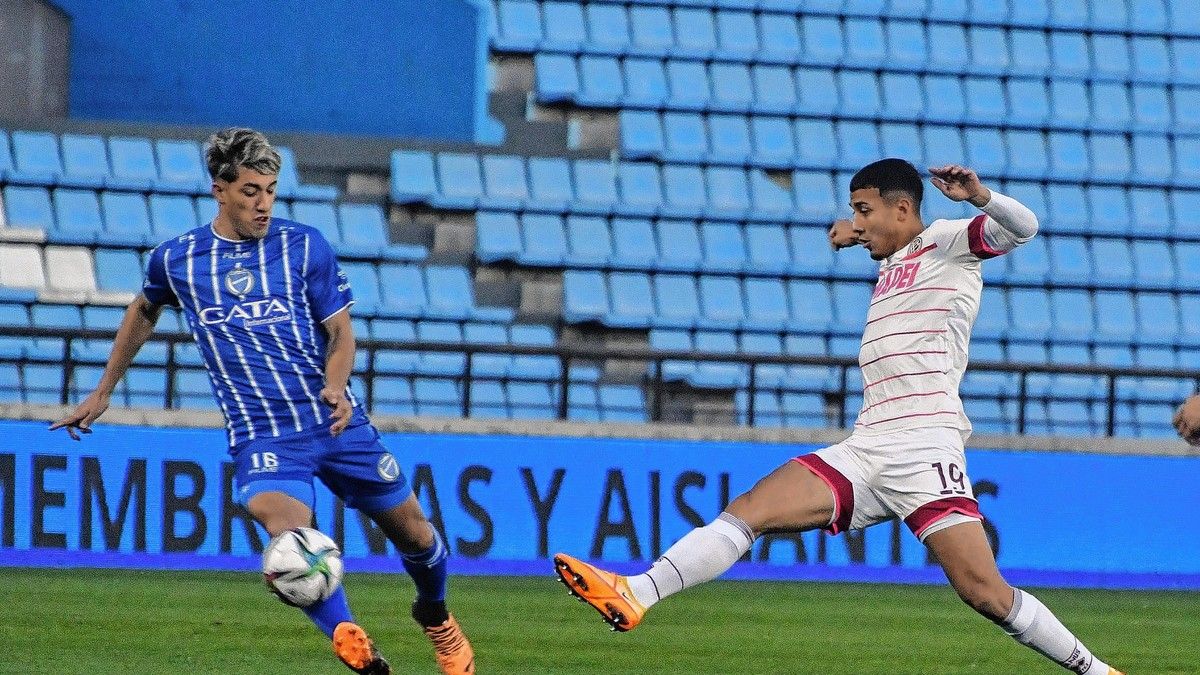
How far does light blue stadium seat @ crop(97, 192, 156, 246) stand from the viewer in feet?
54.7

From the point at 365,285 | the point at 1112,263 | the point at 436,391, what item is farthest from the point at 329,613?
the point at 1112,263

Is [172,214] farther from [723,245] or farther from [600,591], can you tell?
[600,591]

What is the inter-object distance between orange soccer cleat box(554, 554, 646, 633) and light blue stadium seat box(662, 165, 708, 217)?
12.6 m

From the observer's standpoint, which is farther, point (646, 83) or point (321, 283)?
point (646, 83)

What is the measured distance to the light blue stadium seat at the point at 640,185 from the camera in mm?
18734

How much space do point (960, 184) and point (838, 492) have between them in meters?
1.07

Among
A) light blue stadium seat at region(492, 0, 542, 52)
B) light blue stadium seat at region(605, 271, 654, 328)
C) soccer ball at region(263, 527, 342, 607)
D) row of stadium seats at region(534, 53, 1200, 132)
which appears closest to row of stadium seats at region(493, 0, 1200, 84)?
light blue stadium seat at region(492, 0, 542, 52)

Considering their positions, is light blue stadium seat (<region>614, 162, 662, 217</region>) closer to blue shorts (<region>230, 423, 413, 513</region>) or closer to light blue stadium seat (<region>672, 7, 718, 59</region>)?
light blue stadium seat (<region>672, 7, 718, 59</region>)

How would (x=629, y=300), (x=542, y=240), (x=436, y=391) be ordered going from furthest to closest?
(x=542, y=240) → (x=629, y=300) → (x=436, y=391)

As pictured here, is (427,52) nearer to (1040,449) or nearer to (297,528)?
(1040,449)

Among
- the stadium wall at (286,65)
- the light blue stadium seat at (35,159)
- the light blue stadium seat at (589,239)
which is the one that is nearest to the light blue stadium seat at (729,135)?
the light blue stadium seat at (589,239)

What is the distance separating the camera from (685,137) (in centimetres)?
1930

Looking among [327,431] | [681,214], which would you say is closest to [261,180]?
[327,431]

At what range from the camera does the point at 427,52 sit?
19.1 meters
